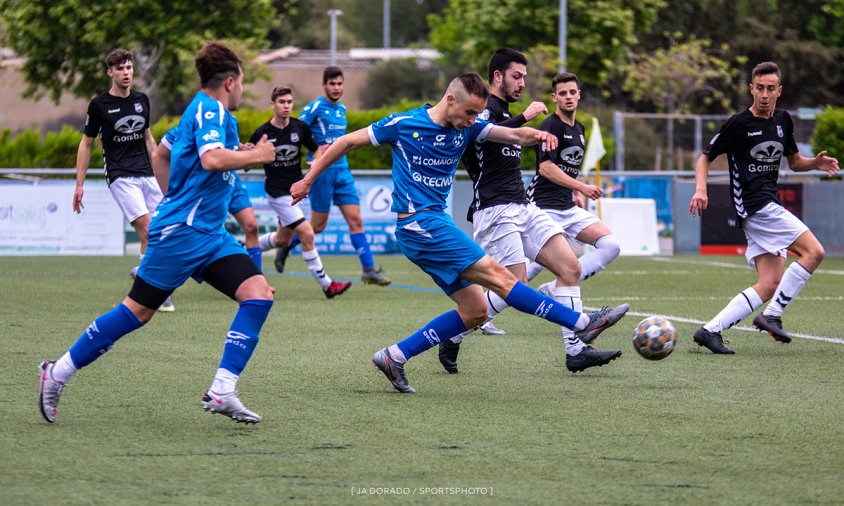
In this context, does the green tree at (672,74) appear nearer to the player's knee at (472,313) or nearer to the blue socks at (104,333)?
the player's knee at (472,313)

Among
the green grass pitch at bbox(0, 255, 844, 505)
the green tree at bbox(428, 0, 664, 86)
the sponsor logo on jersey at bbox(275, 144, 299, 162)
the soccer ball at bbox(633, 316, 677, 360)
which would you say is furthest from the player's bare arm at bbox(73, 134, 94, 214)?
the green tree at bbox(428, 0, 664, 86)

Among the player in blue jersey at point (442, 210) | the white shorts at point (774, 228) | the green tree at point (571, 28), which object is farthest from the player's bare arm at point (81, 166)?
the green tree at point (571, 28)

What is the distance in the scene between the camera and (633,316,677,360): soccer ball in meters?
7.39

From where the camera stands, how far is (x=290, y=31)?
68688 millimetres

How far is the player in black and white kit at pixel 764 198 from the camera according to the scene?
941 centimetres

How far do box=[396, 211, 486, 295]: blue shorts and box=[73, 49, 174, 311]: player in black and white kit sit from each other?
5231 millimetres

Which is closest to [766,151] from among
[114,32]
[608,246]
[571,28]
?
[608,246]

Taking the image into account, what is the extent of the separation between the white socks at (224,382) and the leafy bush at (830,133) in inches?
790

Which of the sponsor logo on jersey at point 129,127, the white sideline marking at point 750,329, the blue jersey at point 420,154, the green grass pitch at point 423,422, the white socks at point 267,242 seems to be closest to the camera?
the green grass pitch at point 423,422

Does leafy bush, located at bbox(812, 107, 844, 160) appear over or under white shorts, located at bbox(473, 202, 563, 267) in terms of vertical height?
under

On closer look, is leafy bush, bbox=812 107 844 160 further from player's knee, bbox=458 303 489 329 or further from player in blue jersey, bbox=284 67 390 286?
player's knee, bbox=458 303 489 329

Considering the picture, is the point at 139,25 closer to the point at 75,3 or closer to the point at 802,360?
the point at 75,3

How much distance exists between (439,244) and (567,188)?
2807 millimetres

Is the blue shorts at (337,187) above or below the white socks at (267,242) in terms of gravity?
above
